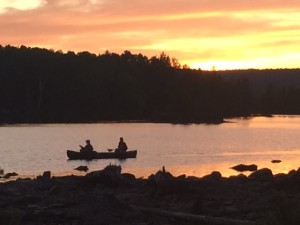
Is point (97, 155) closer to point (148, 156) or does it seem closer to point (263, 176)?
point (148, 156)

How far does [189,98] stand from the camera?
16200 cm

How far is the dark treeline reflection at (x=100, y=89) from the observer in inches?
5266

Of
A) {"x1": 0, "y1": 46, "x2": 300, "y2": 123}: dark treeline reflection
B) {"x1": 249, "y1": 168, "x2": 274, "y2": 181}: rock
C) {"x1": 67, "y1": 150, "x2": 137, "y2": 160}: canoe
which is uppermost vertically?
{"x1": 0, "y1": 46, "x2": 300, "y2": 123}: dark treeline reflection

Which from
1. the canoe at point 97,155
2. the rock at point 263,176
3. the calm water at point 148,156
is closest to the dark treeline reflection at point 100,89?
the calm water at point 148,156

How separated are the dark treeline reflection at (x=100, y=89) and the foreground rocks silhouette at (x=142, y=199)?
342 ft

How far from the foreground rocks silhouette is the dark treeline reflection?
342 feet

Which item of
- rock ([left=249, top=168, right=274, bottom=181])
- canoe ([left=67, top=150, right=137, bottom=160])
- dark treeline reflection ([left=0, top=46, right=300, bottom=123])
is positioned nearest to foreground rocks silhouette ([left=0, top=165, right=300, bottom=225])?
rock ([left=249, top=168, right=274, bottom=181])

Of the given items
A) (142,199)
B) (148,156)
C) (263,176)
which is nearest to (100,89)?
(148,156)

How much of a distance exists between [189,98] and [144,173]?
11937cm

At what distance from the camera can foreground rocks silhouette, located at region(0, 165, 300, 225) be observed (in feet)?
66.2

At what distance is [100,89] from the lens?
147250 millimetres

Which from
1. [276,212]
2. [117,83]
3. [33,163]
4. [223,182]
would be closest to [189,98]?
[117,83]

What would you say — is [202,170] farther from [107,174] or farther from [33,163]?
[107,174]

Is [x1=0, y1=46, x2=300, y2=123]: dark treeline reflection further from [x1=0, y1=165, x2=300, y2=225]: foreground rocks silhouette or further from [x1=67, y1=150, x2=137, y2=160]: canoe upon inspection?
[x1=0, y1=165, x2=300, y2=225]: foreground rocks silhouette
